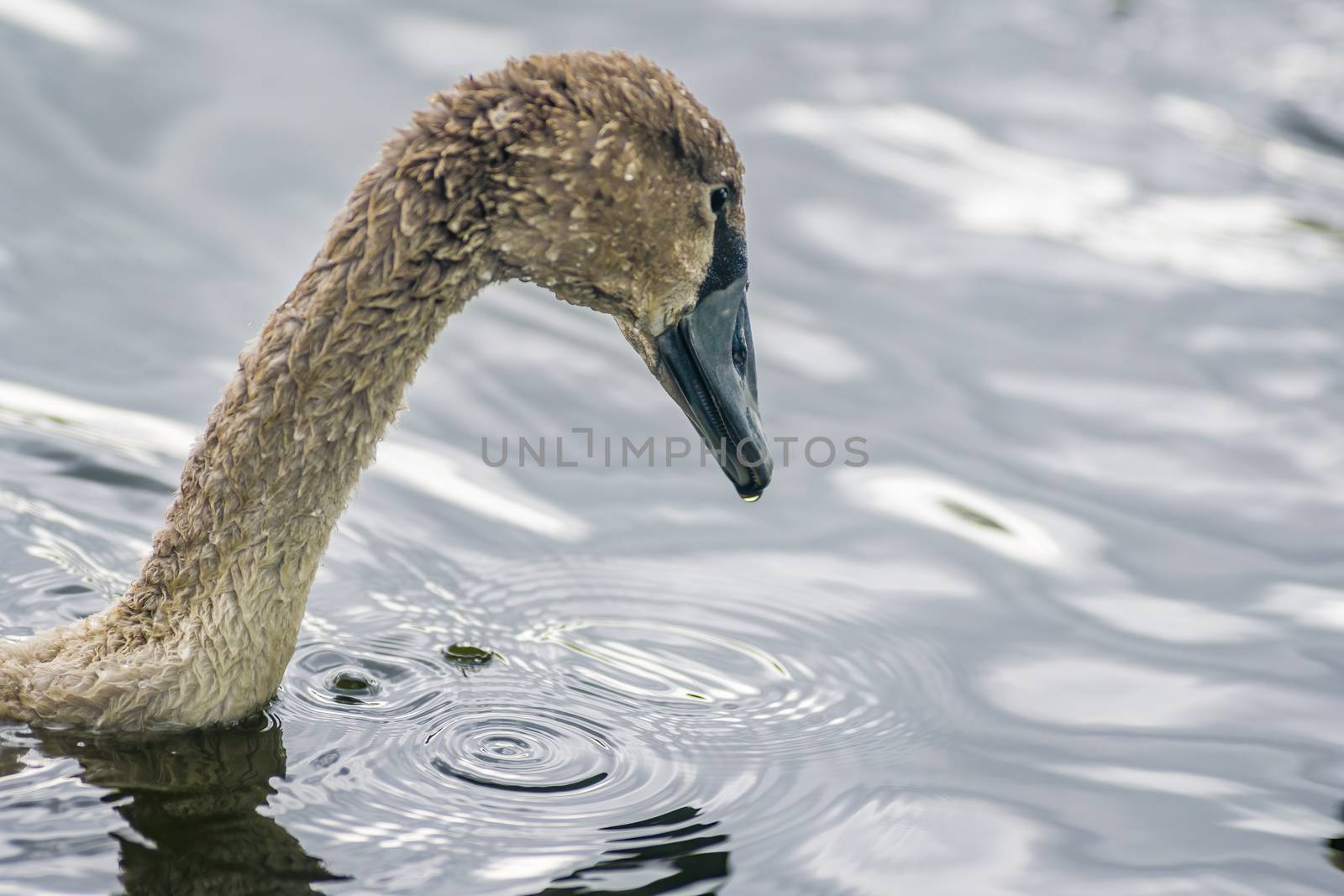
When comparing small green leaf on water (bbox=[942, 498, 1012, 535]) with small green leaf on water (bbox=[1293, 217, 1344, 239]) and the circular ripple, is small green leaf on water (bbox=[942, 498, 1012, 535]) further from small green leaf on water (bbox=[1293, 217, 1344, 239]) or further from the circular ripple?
small green leaf on water (bbox=[1293, 217, 1344, 239])

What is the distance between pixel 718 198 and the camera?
5.20m

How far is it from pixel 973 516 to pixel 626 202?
2.99 metres

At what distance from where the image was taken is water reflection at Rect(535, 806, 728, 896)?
4926 millimetres

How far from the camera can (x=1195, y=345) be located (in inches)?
344

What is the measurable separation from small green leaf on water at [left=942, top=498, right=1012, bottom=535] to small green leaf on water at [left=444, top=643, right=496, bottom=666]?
2303 millimetres

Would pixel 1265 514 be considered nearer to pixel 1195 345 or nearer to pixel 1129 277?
pixel 1195 345

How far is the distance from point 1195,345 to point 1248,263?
102 centimetres

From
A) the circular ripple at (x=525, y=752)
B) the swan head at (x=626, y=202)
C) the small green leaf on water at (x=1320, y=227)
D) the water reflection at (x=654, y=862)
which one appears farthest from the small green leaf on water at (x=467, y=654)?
the small green leaf on water at (x=1320, y=227)

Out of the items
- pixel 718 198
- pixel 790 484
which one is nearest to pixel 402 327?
pixel 718 198

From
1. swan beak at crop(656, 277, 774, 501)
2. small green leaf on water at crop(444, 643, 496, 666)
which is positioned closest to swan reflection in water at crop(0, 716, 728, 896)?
small green leaf on water at crop(444, 643, 496, 666)

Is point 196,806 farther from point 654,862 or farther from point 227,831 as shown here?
point 654,862

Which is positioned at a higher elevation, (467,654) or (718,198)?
(718,198)

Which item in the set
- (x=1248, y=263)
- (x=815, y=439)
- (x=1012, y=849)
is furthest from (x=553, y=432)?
(x=1248, y=263)

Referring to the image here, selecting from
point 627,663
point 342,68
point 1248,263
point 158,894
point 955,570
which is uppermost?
point 342,68
